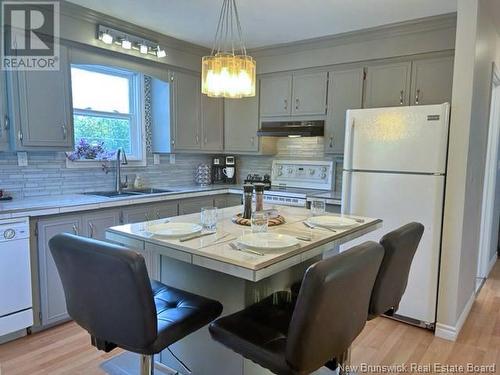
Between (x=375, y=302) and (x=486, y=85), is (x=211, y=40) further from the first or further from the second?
(x=375, y=302)

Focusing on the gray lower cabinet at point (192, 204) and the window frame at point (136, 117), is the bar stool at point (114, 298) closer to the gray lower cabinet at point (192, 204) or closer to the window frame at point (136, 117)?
the gray lower cabinet at point (192, 204)

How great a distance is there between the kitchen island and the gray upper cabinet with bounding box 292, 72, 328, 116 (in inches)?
73.1

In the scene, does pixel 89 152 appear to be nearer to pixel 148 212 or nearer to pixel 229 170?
pixel 148 212

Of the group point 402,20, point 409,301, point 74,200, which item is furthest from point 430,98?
point 74,200

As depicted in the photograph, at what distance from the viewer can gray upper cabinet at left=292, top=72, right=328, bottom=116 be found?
3.76m

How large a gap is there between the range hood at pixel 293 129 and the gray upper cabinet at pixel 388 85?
52 centimetres

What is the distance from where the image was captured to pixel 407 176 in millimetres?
2668

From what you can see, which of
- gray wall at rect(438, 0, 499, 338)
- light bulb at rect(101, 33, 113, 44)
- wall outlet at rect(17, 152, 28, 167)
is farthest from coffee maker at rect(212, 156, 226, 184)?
gray wall at rect(438, 0, 499, 338)

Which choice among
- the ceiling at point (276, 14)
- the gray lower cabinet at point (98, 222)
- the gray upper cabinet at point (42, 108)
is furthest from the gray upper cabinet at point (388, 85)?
the gray upper cabinet at point (42, 108)

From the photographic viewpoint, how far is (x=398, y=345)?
8.19 feet

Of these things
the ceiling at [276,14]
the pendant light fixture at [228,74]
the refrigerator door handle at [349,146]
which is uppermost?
the ceiling at [276,14]

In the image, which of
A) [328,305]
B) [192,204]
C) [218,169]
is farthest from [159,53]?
[328,305]

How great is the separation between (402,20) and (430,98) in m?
0.72

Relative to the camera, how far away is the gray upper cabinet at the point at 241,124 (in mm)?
4270
